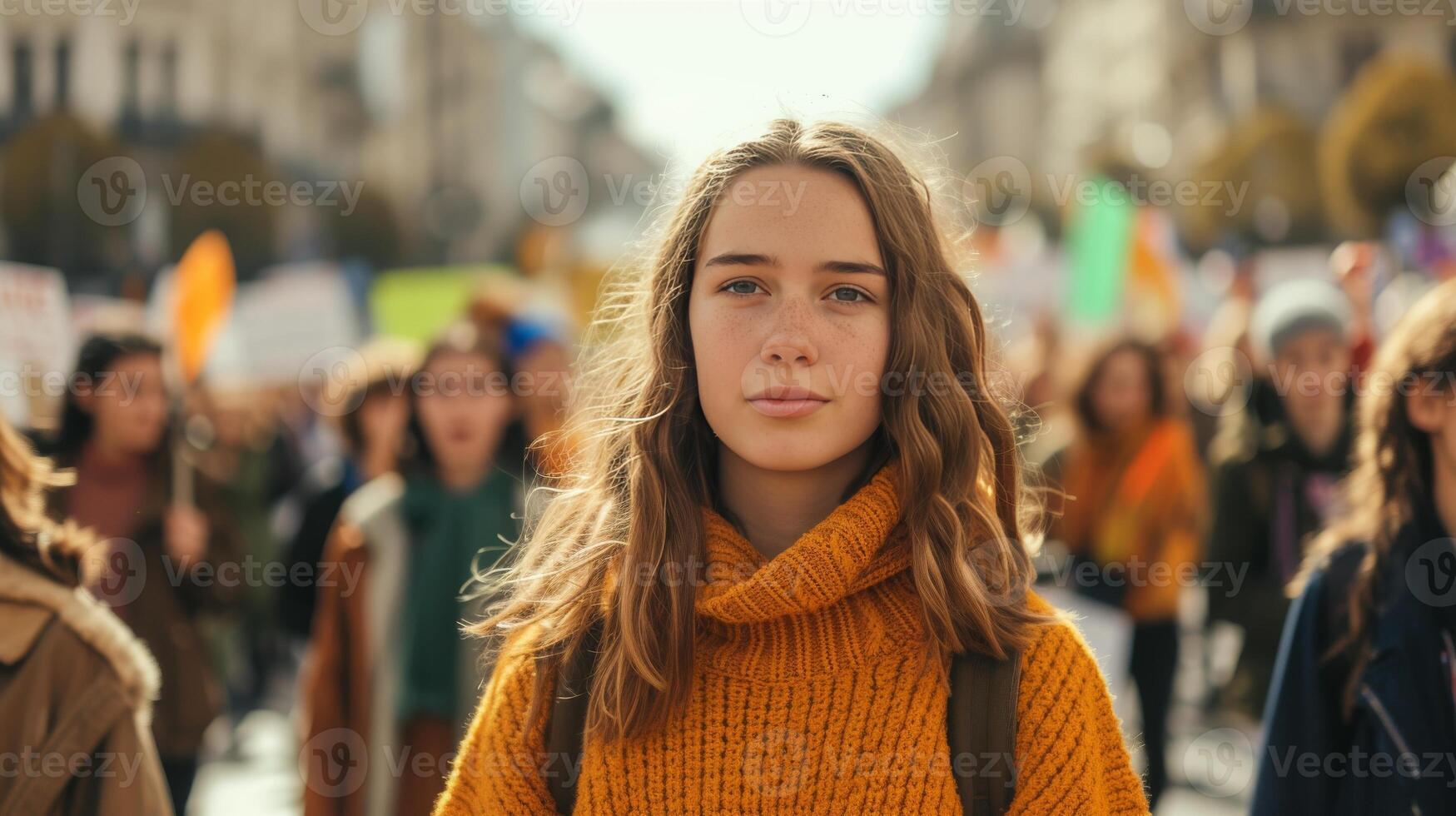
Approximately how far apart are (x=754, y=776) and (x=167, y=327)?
7618 millimetres

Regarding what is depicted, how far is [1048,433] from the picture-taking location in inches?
383

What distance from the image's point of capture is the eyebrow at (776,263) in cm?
218

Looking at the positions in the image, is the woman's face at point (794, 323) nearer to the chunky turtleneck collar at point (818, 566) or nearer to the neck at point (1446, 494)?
the chunky turtleneck collar at point (818, 566)

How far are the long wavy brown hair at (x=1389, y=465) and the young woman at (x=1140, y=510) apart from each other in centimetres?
316

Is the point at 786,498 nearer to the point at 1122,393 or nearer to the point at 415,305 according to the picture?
the point at 1122,393

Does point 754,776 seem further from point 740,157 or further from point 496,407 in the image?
point 496,407

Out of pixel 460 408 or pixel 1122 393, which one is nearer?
pixel 460 408

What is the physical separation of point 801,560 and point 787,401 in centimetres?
22

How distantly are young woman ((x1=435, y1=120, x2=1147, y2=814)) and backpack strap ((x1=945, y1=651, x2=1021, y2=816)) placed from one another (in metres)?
0.02

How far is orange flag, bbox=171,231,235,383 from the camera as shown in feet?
28.8

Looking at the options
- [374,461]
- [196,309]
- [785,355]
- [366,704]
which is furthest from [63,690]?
[196,309]

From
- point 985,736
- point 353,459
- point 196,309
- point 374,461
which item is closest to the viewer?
point 985,736

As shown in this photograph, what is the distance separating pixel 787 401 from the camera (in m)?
2.15

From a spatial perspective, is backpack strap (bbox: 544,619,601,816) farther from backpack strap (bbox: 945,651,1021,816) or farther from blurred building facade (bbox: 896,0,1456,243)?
blurred building facade (bbox: 896,0,1456,243)
